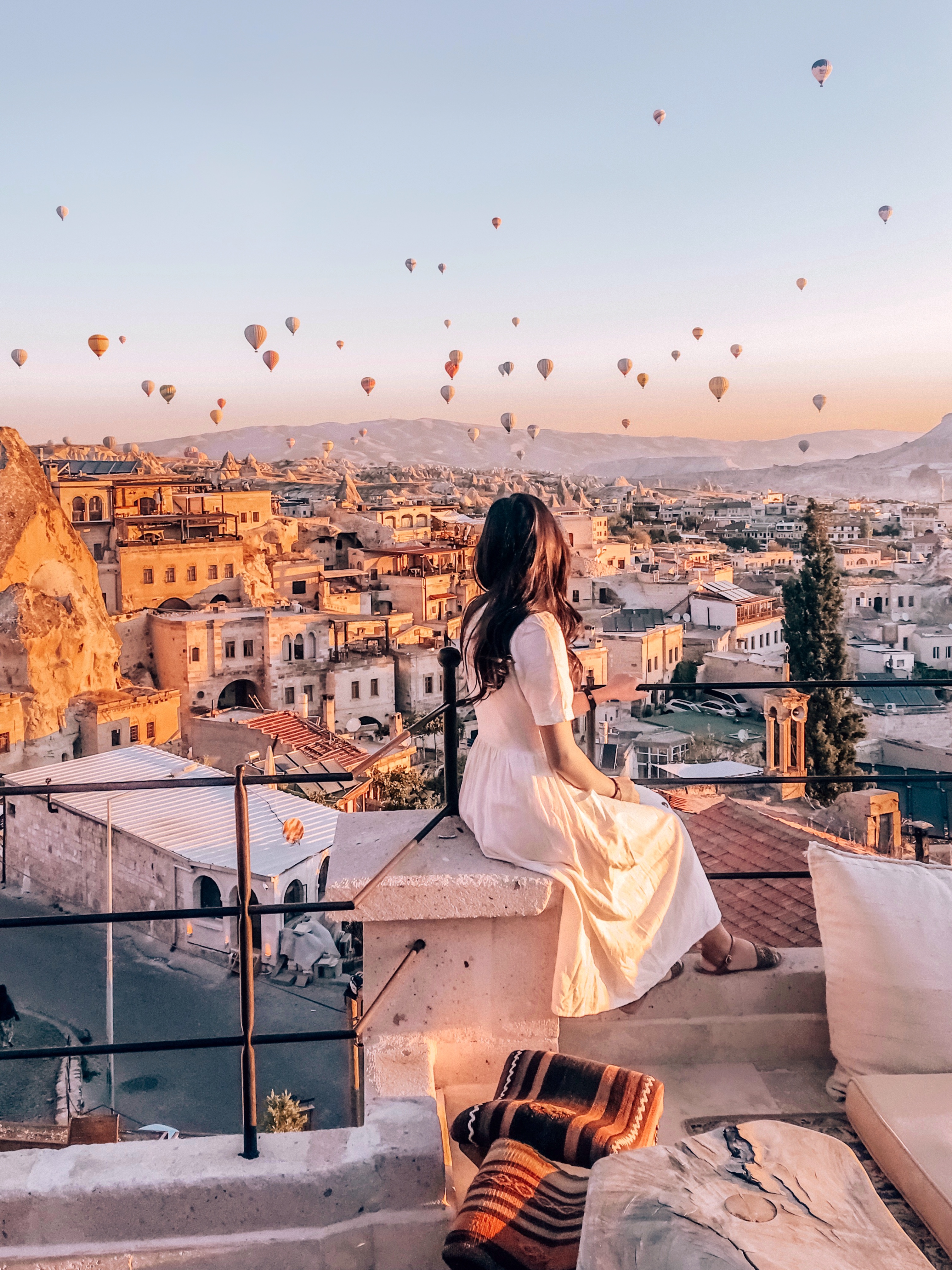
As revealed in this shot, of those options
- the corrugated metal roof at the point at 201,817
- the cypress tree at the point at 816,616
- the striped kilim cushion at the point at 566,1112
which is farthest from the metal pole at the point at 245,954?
the cypress tree at the point at 816,616

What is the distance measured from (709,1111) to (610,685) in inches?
38.4

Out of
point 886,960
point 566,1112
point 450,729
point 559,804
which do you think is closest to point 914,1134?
point 886,960

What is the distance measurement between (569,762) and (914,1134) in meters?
0.91

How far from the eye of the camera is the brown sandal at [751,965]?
96.5 inches

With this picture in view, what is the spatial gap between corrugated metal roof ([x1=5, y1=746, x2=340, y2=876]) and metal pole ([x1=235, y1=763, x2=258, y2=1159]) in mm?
12181

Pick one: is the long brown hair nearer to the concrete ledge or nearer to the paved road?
the concrete ledge

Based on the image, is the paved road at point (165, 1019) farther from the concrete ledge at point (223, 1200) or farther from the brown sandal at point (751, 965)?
the concrete ledge at point (223, 1200)

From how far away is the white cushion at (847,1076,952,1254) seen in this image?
5.59ft

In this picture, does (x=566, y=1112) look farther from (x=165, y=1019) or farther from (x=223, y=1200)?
(x=165, y=1019)

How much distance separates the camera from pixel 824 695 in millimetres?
22625

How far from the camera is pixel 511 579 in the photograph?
7.40 ft

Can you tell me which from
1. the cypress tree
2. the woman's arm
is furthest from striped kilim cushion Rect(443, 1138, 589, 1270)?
the cypress tree

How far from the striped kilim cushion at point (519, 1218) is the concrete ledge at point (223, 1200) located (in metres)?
0.12

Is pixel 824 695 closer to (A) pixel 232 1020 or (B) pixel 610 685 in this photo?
(A) pixel 232 1020
